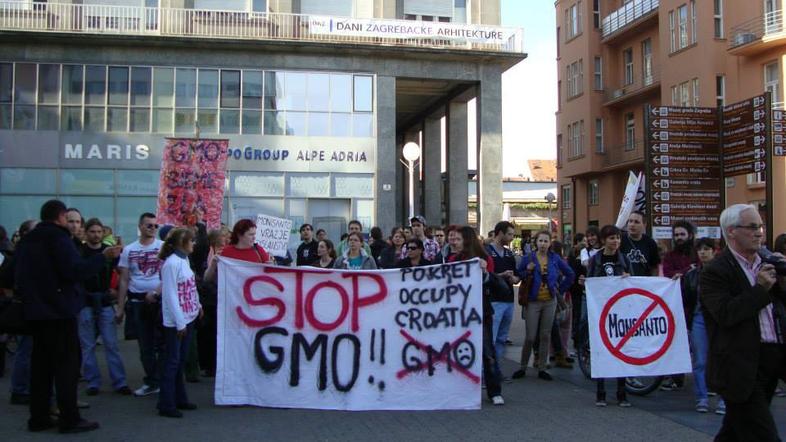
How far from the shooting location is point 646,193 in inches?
646

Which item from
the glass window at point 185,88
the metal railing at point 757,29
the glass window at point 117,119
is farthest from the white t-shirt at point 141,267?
the metal railing at point 757,29

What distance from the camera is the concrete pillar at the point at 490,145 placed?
29656mm

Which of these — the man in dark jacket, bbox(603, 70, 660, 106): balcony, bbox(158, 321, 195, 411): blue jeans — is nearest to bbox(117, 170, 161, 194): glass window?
bbox(158, 321, 195, 411): blue jeans

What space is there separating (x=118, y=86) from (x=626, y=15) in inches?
1129

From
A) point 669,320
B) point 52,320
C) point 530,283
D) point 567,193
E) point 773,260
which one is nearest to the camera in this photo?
point 773,260

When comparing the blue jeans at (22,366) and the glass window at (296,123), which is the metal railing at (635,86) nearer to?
the glass window at (296,123)

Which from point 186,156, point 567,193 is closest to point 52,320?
point 186,156

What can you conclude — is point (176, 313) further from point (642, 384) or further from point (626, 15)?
point (626, 15)

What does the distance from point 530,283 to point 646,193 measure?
7.37m

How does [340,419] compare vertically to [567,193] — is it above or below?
below

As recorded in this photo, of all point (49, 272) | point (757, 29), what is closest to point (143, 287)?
point (49, 272)

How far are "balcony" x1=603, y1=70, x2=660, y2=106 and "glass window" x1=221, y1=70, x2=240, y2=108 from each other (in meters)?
22.7

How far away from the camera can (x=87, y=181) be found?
27609 millimetres

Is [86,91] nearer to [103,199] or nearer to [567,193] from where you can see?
[103,199]
